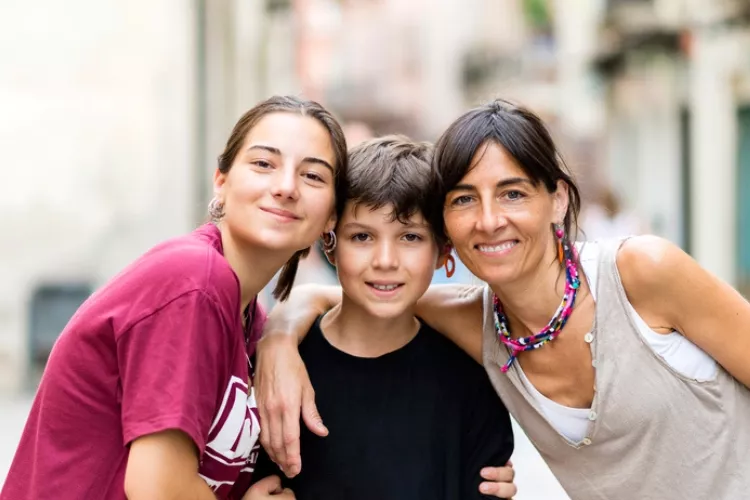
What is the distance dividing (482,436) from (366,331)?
1.58 feet

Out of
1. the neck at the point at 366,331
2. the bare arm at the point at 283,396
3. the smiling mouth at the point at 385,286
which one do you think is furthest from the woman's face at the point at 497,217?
the bare arm at the point at 283,396

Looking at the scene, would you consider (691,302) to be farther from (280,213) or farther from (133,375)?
(133,375)

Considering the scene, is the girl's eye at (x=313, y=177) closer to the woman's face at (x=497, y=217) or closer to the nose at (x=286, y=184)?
the nose at (x=286, y=184)

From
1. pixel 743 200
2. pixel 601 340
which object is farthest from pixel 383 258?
pixel 743 200

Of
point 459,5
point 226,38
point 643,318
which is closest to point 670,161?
point 226,38

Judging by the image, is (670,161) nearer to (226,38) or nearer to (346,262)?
(226,38)

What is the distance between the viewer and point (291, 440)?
8.73 feet

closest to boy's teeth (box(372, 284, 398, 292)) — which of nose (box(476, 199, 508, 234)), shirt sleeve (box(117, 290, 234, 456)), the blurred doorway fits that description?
nose (box(476, 199, 508, 234))

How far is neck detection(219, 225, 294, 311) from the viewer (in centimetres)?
275

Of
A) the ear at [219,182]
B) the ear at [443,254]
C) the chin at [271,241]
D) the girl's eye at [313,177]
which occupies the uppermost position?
the girl's eye at [313,177]

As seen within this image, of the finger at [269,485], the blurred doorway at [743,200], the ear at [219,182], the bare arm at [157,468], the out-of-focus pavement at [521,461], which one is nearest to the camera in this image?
the bare arm at [157,468]

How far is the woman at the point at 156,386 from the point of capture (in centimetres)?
222

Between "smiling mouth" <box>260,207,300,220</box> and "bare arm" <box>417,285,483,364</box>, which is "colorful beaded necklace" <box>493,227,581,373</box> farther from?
"smiling mouth" <box>260,207,300,220</box>

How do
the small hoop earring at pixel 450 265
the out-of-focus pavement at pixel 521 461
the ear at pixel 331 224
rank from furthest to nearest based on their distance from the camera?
the out-of-focus pavement at pixel 521 461 → the small hoop earring at pixel 450 265 → the ear at pixel 331 224
